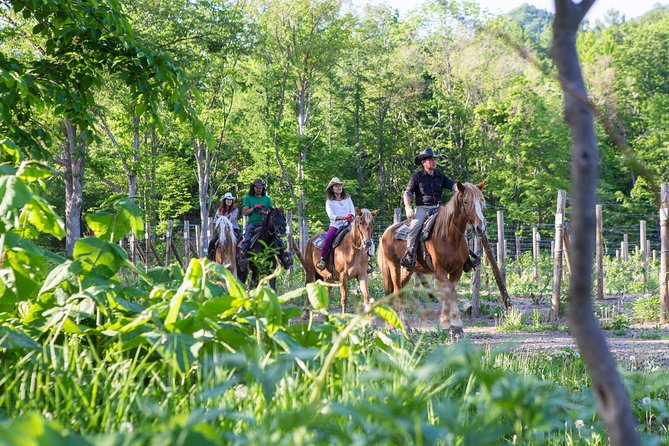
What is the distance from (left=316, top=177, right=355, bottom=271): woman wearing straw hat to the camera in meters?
13.5

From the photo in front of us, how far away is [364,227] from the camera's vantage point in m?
→ 12.5

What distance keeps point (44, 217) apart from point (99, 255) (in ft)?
1.04

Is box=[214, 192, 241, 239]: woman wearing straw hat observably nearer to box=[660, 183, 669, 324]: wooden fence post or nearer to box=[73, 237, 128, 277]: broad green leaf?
box=[660, 183, 669, 324]: wooden fence post

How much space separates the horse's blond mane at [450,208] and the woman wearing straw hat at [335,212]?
98.5 inches

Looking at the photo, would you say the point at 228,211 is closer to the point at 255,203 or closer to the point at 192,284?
the point at 255,203

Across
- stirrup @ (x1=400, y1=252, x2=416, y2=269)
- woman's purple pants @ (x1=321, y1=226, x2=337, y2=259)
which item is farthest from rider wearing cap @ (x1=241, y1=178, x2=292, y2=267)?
stirrup @ (x1=400, y1=252, x2=416, y2=269)

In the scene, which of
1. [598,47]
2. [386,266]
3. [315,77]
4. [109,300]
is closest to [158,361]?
[109,300]

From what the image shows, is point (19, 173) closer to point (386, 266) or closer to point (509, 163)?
point (386, 266)

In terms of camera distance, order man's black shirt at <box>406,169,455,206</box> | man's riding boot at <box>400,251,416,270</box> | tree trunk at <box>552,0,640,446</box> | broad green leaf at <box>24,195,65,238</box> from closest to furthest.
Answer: tree trunk at <box>552,0,640,446</box> → broad green leaf at <box>24,195,65,238</box> → man's riding boot at <box>400,251,416,270</box> → man's black shirt at <box>406,169,455,206</box>

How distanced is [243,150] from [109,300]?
41890 mm

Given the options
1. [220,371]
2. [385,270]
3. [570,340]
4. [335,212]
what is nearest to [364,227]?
[385,270]

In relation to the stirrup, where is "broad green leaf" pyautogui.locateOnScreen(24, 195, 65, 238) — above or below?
above

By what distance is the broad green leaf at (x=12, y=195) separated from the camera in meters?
2.66

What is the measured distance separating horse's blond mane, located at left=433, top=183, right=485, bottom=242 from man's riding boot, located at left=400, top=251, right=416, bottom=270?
49 cm
